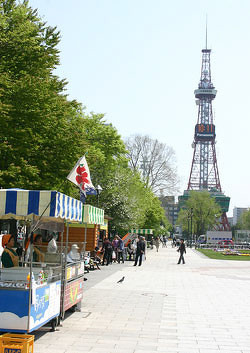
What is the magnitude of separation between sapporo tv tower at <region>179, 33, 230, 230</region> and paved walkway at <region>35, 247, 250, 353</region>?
402 ft

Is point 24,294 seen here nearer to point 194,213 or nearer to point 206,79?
point 194,213

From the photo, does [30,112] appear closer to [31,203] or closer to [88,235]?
[88,235]

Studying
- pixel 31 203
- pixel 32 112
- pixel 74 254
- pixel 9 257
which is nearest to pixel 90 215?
pixel 74 254

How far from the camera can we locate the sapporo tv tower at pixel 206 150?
5699 inches

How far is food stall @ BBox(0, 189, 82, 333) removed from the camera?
7426 millimetres

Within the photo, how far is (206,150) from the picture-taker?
15688cm

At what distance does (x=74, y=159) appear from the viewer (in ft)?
79.3

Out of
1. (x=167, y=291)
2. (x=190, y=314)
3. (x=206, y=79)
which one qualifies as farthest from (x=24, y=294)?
(x=206, y=79)

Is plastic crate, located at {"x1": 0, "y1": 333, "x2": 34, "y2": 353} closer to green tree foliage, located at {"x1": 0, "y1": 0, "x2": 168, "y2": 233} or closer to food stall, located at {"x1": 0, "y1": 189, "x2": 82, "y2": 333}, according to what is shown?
food stall, located at {"x1": 0, "y1": 189, "x2": 82, "y2": 333}

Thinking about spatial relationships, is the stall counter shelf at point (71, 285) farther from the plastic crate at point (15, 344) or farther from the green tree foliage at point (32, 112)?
the green tree foliage at point (32, 112)

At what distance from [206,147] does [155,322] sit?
492 feet

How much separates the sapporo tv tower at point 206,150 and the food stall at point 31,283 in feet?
423

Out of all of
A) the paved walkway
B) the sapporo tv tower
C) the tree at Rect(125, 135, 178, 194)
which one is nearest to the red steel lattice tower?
the sapporo tv tower

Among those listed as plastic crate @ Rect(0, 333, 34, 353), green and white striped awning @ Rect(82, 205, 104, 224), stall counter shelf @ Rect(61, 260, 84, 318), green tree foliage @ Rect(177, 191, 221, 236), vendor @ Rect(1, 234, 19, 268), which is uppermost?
green tree foliage @ Rect(177, 191, 221, 236)
